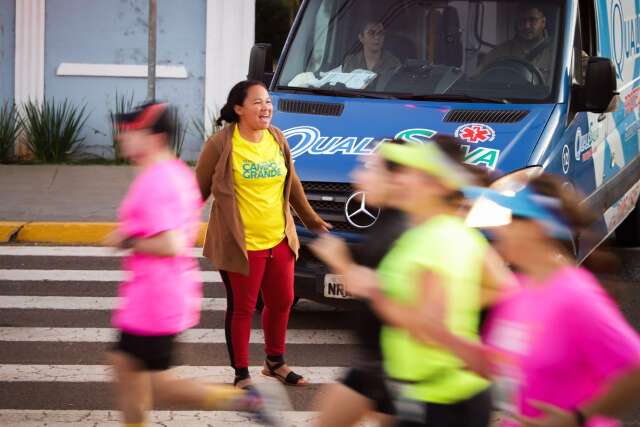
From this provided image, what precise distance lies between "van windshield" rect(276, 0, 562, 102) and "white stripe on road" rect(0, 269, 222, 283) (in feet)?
6.98

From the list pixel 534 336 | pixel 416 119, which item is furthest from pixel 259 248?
pixel 534 336

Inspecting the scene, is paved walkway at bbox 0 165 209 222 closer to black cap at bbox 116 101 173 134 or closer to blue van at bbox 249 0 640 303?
blue van at bbox 249 0 640 303

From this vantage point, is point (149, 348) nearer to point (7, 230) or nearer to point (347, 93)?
point (347, 93)

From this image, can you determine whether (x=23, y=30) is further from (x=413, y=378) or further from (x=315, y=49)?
(x=413, y=378)

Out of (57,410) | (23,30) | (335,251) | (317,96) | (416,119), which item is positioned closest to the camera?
(335,251)

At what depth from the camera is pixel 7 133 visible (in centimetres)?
1529

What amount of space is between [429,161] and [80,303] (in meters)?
5.77

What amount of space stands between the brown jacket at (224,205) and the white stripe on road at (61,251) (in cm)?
454

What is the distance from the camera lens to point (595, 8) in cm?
920

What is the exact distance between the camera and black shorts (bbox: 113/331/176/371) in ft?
16.4

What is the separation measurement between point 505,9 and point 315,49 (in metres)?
1.38

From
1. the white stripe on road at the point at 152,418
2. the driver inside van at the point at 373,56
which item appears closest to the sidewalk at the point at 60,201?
the driver inside van at the point at 373,56

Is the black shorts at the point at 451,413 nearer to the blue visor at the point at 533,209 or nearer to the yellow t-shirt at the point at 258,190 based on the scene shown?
the blue visor at the point at 533,209

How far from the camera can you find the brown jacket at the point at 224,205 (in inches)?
256
